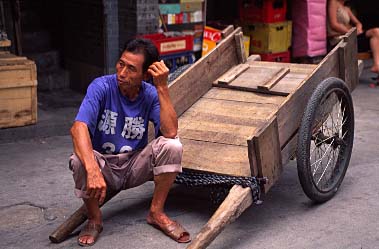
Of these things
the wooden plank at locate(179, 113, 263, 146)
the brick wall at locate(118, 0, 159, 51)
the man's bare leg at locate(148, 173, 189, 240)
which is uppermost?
the brick wall at locate(118, 0, 159, 51)

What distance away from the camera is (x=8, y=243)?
399 cm

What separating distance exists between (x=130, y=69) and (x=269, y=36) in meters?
4.88

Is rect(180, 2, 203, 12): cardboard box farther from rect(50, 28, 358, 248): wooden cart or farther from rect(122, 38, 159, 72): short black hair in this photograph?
rect(122, 38, 159, 72): short black hair

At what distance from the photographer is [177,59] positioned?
7.34 metres

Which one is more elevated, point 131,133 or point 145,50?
point 145,50

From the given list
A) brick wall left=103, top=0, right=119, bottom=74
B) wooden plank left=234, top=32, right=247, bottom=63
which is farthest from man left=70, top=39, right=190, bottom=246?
brick wall left=103, top=0, right=119, bottom=74

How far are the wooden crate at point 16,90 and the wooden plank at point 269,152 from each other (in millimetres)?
2899

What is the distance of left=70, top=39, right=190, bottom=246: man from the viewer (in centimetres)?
383

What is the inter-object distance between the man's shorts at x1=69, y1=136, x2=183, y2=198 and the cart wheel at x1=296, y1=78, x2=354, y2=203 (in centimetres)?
83

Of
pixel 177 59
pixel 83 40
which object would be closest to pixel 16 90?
pixel 83 40

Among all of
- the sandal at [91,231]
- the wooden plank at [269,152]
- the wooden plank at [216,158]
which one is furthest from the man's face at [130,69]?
the sandal at [91,231]

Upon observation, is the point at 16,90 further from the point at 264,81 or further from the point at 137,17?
the point at 264,81

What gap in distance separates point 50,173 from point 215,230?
213 centimetres

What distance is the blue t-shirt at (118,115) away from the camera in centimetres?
391
